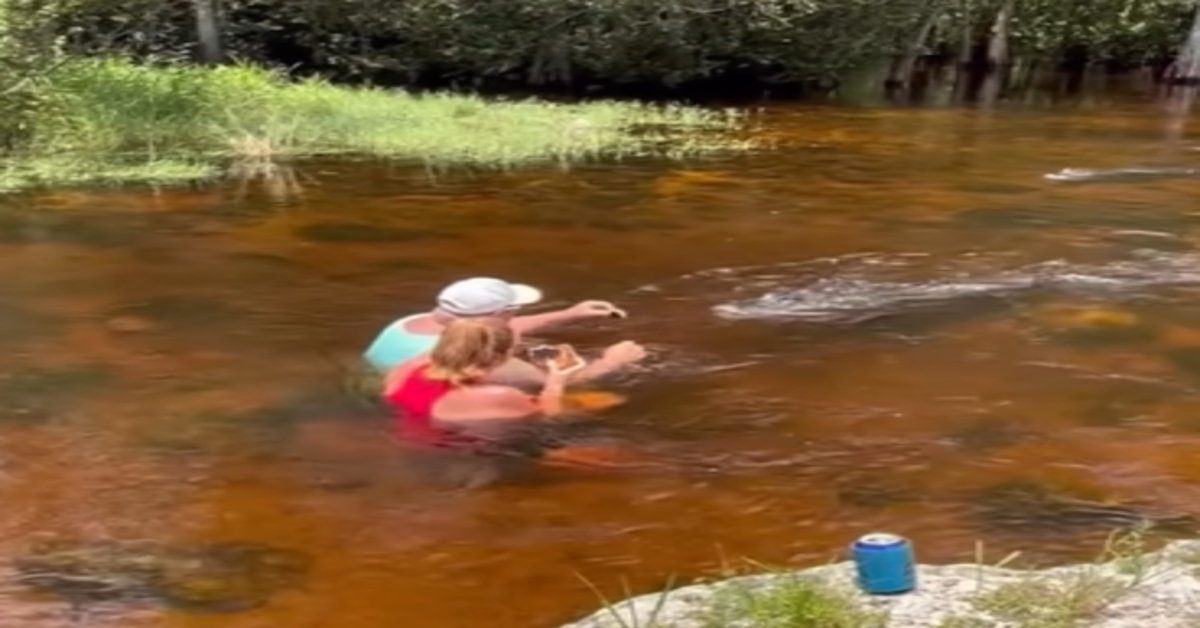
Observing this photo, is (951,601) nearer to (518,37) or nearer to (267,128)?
(267,128)

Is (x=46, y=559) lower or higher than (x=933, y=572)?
lower

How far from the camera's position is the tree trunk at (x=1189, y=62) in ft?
86.9

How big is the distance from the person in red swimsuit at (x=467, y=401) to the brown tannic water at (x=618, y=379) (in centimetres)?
21

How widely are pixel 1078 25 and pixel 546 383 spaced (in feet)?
81.5

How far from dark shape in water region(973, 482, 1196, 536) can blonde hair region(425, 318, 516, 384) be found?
76.5 inches

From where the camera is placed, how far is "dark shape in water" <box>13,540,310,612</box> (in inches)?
189

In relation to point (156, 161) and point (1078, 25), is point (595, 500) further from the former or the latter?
point (1078, 25)

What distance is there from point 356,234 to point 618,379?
150 inches

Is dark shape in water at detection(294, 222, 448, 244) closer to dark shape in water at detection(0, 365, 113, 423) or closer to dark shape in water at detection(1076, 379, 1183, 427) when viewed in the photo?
dark shape in water at detection(0, 365, 113, 423)

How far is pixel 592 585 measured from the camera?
491 centimetres

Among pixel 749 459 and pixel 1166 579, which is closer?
pixel 1166 579

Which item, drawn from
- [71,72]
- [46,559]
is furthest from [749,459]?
[71,72]

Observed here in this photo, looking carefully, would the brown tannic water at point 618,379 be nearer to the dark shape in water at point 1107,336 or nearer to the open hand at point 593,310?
the dark shape in water at point 1107,336

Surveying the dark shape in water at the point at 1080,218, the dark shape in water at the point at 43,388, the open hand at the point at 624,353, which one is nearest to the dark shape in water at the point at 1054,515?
the open hand at the point at 624,353
